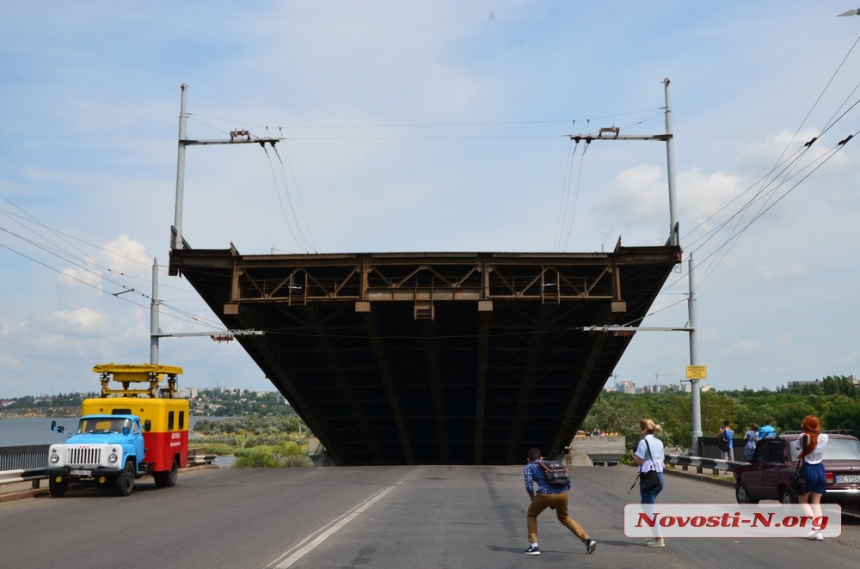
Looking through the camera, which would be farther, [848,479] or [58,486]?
[58,486]

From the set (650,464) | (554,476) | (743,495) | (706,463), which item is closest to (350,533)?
(554,476)

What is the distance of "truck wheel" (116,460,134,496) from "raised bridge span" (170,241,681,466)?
9828 mm

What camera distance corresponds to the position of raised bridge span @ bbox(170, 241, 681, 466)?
31.2 m

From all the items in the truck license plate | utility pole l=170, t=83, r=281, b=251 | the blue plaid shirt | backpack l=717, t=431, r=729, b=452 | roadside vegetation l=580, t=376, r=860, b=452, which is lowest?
roadside vegetation l=580, t=376, r=860, b=452

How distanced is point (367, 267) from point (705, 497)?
15.1 m

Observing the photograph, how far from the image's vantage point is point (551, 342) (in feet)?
117

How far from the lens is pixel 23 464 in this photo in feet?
76.0

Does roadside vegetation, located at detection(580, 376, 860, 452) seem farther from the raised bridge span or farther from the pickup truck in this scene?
the pickup truck

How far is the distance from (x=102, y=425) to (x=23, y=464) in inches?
120

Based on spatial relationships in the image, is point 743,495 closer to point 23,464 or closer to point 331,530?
point 331,530

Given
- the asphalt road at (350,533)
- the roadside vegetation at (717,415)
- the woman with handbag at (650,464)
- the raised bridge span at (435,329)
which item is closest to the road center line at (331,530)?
the asphalt road at (350,533)

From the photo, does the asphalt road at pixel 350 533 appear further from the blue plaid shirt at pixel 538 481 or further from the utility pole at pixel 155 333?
the utility pole at pixel 155 333

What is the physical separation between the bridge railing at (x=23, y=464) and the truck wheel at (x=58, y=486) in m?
0.86

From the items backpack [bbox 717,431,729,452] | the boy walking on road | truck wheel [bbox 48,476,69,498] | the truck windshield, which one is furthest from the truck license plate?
truck wheel [bbox 48,476,69,498]
